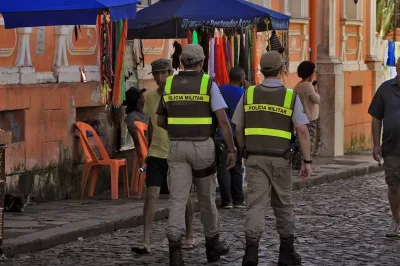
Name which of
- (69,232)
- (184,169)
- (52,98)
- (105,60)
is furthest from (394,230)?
(52,98)

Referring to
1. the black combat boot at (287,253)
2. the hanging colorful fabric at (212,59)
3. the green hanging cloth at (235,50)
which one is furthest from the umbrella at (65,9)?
the green hanging cloth at (235,50)

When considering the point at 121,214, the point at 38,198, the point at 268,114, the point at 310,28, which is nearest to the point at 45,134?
the point at 38,198

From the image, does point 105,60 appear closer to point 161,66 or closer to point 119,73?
point 119,73

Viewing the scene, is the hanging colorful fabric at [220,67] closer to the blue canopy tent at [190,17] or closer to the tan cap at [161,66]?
the blue canopy tent at [190,17]

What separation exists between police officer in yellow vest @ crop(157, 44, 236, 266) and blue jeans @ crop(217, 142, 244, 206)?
4775mm

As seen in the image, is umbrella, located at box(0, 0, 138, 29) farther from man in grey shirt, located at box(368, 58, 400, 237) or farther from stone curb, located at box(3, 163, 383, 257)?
man in grey shirt, located at box(368, 58, 400, 237)

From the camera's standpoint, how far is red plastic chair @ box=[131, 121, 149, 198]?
1661 cm

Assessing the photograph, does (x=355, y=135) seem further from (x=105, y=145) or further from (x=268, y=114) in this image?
(x=268, y=114)

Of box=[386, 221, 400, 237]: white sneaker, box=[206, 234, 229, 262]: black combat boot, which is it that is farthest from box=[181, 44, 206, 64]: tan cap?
box=[386, 221, 400, 237]: white sneaker

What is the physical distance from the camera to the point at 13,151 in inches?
608

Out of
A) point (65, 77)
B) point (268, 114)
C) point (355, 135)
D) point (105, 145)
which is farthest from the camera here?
point (355, 135)

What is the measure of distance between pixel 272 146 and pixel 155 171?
4.80 ft

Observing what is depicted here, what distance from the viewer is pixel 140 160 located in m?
17.2

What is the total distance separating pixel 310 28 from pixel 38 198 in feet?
37.8
